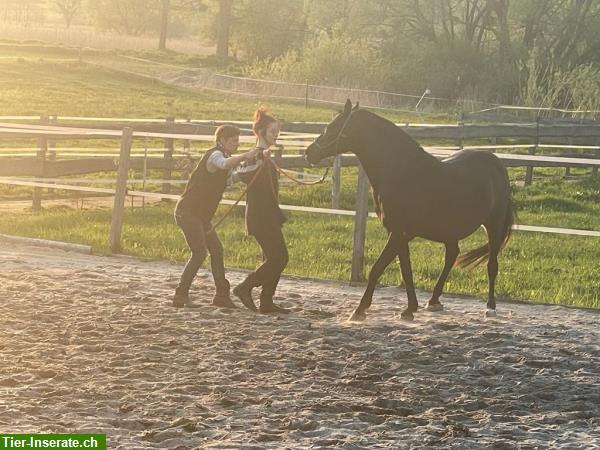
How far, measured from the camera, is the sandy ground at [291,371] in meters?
5.82

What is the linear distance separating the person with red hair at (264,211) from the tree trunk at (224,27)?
1915 inches

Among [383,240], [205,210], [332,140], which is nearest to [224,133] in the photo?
[205,210]

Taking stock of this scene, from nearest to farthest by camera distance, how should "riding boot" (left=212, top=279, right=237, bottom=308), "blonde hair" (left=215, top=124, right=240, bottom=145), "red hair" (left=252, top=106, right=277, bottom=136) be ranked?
"red hair" (left=252, top=106, right=277, bottom=136), "blonde hair" (left=215, top=124, right=240, bottom=145), "riding boot" (left=212, top=279, right=237, bottom=308)

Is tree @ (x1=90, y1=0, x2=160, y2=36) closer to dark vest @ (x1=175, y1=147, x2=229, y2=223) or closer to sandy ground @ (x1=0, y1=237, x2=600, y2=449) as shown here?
dark vest @ (x1=175, y1=147, x2=229, y2=223)

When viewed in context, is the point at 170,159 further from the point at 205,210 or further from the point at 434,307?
the point at 434,307

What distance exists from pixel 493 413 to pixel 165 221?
860 centimetres

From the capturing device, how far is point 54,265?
10992mm

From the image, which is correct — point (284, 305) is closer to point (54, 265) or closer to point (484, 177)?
point (484, 177)

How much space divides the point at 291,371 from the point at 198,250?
88.4 inches

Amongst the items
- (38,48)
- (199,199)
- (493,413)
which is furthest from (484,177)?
(38,48)

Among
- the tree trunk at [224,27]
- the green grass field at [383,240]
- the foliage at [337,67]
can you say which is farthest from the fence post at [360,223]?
the tree trunk at [224,27]

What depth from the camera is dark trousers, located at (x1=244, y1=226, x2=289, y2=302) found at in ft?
29.1

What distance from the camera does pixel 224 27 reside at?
188 feet

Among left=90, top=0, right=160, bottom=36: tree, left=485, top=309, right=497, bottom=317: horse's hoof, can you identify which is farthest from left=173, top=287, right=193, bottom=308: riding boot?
left=90, top=0, right=160, bottom=36: tree
